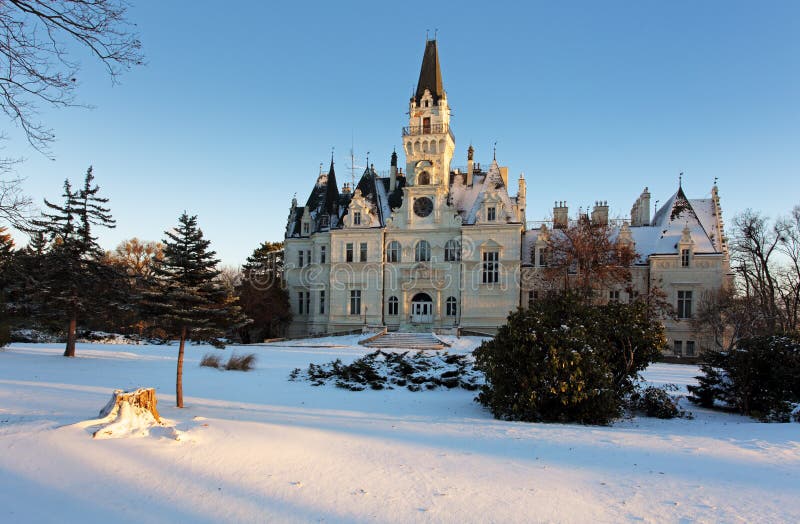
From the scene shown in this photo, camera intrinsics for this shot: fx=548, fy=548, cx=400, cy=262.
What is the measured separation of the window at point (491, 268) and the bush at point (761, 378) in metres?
27.2

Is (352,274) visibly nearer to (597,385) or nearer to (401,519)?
(597,385)

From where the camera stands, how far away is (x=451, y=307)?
147ft

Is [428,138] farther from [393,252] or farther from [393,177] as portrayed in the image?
[393,252]

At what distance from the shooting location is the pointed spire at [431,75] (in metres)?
A: 48.3

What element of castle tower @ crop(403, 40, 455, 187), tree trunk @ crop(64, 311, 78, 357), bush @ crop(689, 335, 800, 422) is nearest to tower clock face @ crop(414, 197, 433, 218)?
castle tower @ crop(403, 40, 455, 187)

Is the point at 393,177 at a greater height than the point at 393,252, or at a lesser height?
greater

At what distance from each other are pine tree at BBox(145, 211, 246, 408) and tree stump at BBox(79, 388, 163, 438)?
3.18m

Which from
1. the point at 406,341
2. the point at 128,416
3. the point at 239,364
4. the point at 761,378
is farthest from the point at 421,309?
the point at 128,416

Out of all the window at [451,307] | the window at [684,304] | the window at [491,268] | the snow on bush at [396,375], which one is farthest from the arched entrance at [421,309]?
the snow on bush at [396,375]

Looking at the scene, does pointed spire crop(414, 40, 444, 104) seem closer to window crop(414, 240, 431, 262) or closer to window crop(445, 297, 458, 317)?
window crop(414, 240, 431, 262)

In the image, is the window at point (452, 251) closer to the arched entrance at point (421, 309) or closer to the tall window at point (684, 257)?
the arched entrance at point (421, 309)

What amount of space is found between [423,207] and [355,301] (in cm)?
980

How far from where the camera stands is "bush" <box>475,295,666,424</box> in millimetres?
13578


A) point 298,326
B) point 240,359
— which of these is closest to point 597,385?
point 240,359
